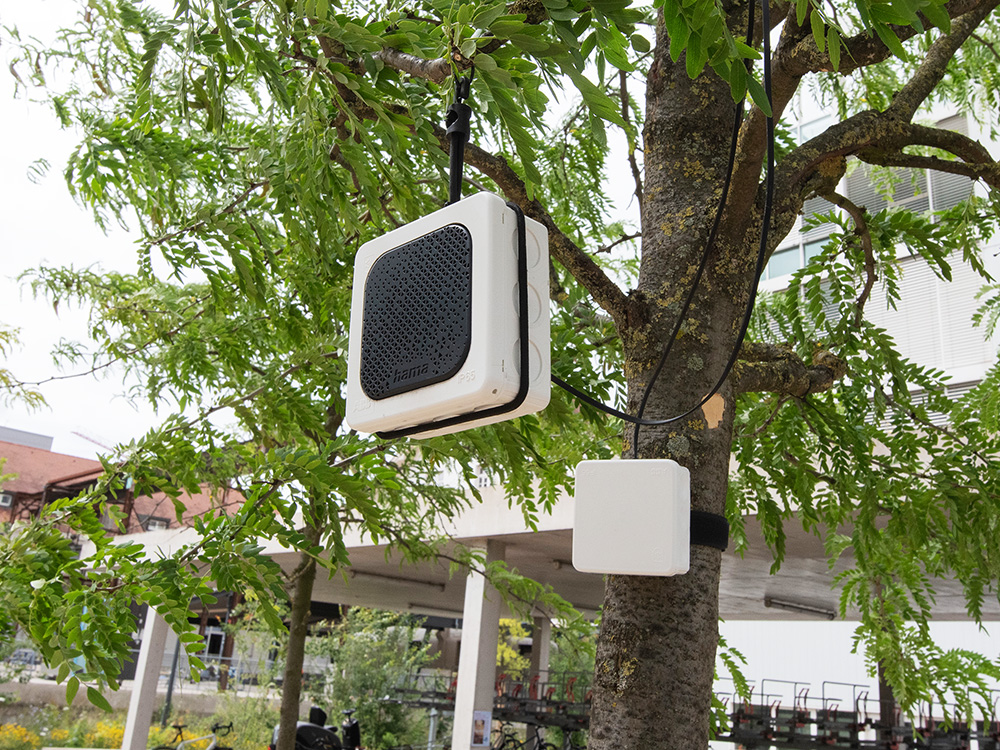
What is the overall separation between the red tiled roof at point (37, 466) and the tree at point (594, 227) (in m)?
30.3

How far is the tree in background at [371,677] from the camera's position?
17031mm

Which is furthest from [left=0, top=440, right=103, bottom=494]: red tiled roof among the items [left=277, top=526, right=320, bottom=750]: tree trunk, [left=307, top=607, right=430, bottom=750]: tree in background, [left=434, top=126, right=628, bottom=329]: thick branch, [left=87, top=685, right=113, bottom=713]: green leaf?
[left=434, top=126, right=628, bottom=329]: thick branch

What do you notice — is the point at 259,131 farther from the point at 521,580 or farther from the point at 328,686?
the point at 328,686

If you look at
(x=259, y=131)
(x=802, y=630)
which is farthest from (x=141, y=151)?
(x=802, y=630)

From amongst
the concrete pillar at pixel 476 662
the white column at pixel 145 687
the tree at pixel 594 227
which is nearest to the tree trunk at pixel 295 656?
the tree at pixel 594 227

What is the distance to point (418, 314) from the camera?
1.12 m

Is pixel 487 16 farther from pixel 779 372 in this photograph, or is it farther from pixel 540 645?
pixel 540 645

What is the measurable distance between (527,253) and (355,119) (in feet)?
2.23

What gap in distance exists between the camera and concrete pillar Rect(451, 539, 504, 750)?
11328 millimetres

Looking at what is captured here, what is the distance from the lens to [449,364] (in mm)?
1037

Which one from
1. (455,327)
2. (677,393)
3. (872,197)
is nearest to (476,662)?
(872,197)

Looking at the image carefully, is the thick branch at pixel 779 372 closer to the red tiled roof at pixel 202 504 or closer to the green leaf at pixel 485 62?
the green leaf at pixel 485 62

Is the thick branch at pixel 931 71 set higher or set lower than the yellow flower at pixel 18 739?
higher

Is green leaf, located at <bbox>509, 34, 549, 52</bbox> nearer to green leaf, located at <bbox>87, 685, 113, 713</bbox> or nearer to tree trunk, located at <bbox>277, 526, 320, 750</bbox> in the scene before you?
green leaf, located at <bbox>87, 685, 113, 713</bbox>
